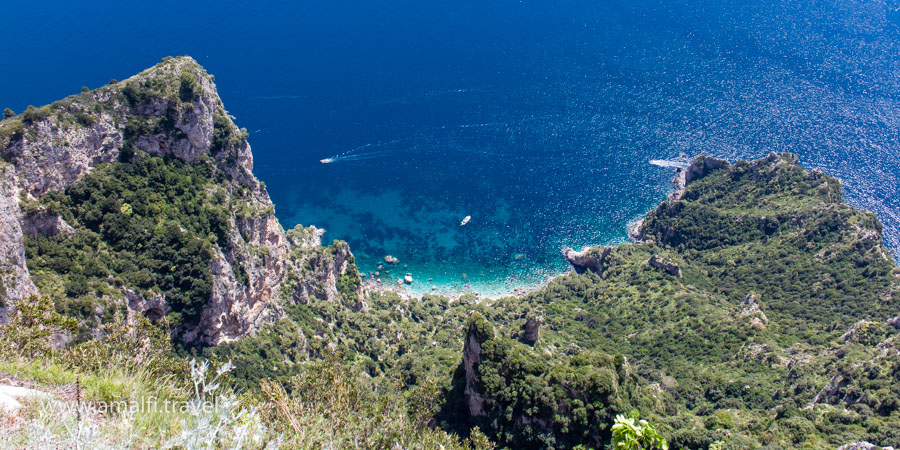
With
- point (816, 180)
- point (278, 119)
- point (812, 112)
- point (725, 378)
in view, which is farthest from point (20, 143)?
point (812, 112)

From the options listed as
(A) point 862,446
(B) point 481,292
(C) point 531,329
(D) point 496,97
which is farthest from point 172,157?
(D) point 496,97

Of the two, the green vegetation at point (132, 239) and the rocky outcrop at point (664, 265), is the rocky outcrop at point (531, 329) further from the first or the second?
the green vegetation at point (132, 239)

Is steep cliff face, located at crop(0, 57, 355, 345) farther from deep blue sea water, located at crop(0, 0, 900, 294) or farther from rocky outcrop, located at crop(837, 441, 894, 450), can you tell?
rocky outcrop, located at crop(837, 441, 894, 450)

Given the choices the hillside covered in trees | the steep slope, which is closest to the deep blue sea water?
the steep slope

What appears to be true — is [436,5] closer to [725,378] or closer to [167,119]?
[167,119]

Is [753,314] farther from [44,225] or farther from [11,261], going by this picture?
[44,225]

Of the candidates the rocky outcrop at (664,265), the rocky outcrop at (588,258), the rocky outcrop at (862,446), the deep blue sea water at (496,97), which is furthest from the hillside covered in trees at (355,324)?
the deep blue sea water at (496,97)
